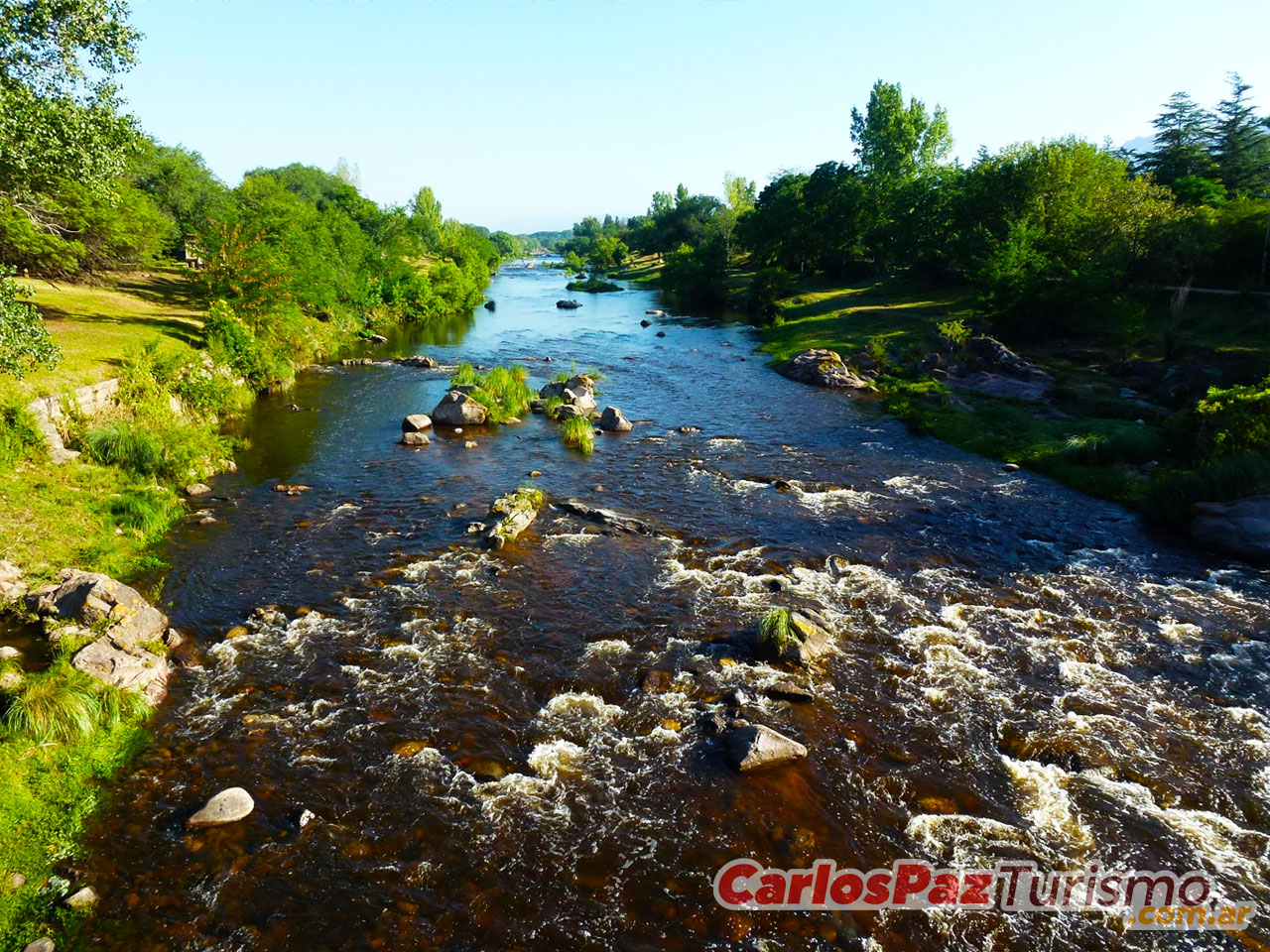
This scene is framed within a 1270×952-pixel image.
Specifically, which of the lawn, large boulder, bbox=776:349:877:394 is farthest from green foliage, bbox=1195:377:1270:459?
the lawn

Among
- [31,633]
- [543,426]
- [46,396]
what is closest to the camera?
[31,633]

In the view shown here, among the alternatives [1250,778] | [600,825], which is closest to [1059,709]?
[1250,778]

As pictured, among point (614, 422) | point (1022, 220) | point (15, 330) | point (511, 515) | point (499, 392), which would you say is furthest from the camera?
point (1022, 220)

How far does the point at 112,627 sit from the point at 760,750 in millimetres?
14808

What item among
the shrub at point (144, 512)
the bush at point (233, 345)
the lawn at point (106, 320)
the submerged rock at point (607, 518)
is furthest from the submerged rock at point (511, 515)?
the bush at point (233, 345)

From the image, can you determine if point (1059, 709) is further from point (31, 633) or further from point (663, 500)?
point (31, 633)

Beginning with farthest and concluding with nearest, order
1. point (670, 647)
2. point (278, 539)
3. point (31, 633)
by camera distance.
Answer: point (278, 539)
point (670, 647)
point (31, 633)

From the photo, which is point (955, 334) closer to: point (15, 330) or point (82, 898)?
point (15, 330)

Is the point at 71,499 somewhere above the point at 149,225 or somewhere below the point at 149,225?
below

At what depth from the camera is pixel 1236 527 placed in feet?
72.7

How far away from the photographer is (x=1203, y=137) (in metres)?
81.1

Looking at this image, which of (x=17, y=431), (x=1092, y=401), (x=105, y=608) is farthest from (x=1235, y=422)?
(x=17, y=431)

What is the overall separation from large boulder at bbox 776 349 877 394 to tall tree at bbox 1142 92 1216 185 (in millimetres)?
56511

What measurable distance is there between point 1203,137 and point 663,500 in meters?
97.6
